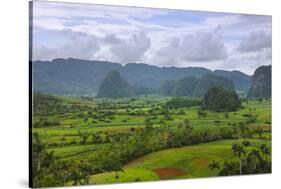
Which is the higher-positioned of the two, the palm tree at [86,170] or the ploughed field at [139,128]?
the ploughed field at [139,128]

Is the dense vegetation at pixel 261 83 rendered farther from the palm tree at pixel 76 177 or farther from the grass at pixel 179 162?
the palm tree at pixel 76 177

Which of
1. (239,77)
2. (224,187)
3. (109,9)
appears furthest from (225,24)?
(224,187)

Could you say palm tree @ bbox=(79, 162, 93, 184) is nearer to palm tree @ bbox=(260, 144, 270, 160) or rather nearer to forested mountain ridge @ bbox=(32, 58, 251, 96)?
forested mountain ridge @ bbox=(32, 58, 251, 96)

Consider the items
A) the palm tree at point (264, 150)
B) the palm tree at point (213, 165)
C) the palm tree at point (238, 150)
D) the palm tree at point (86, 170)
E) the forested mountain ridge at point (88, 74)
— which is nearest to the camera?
the forested mountain ridge at point (88, 74)

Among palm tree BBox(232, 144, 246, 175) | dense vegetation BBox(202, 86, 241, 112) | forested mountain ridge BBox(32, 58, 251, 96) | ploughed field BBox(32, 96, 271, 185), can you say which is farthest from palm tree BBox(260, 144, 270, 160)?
forested mountain ridge BBox(32, 58, 251, 96)

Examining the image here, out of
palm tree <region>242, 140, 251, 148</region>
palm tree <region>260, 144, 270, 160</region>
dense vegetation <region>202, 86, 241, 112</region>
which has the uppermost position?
dense vegetation <region>202, 86, 241, 112</region>

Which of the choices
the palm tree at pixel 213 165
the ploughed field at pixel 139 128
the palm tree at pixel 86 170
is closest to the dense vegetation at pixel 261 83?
the ploughed field at pixel 139 128

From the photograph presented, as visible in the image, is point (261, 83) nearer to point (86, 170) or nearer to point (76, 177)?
point (86, 170)

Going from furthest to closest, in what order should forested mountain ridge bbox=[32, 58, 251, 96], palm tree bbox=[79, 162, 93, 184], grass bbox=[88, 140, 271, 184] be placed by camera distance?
grass bbox=[88, 140, 271, 184] < palm tree bbox=[79, 162, 93, 184] < forested mountain ridge bbox=[32, 58, 251, 96]

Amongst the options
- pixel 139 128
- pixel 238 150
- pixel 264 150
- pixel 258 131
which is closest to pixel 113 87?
pixel 139 128
